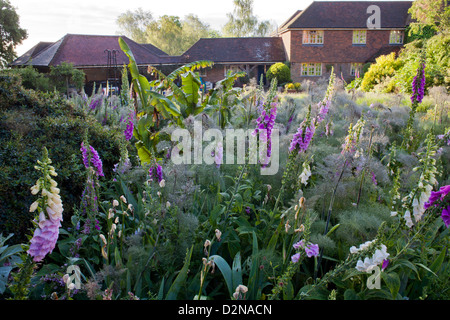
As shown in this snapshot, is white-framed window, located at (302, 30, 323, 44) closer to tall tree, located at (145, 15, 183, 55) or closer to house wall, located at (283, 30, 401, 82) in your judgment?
house wall, located at (283, 30, 401, 82)

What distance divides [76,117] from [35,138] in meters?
1.02

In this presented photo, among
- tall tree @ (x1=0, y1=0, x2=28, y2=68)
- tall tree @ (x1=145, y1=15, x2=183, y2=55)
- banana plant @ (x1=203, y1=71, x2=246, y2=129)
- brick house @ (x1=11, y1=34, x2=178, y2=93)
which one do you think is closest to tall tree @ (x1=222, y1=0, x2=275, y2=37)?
tall tree @ (x1=145, y1=15, x2=183, y2=55)

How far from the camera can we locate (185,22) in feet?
202

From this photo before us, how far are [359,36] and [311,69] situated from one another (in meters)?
5.61

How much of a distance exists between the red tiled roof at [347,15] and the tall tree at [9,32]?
1019 inches

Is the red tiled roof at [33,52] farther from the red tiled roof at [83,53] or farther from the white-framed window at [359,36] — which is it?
the white-framed window at [359,36]

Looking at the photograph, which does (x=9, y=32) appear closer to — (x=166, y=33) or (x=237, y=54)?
(x=237, y=54)

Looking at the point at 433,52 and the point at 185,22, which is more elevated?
the point at 185,22

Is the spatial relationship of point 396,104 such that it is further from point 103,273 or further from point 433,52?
point 433,52

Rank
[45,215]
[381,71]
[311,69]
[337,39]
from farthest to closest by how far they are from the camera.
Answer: [311,69] → [337,39] → [381,71] → [45,215]

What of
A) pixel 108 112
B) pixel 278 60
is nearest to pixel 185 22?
pixel 278 60

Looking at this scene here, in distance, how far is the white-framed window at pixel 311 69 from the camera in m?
32.1

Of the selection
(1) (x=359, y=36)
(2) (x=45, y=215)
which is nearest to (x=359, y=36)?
(1) (x=359, y=36)

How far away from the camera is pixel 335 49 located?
3153 cm
